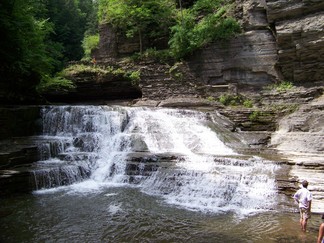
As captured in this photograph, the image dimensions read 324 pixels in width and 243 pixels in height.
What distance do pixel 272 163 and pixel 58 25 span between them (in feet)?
108

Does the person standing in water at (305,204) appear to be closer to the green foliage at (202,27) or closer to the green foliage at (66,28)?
the green foliage at (202,27)

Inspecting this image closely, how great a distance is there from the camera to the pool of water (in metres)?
6.87

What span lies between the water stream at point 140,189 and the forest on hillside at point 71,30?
2501 millimetres

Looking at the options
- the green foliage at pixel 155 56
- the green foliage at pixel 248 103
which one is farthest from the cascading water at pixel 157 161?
the green foliage at pixel 155 56

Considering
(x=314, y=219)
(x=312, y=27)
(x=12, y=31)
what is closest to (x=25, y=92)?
(x=12, y=31)

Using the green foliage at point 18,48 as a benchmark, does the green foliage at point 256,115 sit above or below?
below

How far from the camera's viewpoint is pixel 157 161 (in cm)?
1207

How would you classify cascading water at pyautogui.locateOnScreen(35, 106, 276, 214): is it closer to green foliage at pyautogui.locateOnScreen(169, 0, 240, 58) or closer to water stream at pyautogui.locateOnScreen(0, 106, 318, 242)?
water stream at pyautogui.locateOnScreen(0, 106, 318, 242)

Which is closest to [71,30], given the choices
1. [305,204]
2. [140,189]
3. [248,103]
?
[248,103]

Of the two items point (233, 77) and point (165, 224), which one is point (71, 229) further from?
point (233, 77)

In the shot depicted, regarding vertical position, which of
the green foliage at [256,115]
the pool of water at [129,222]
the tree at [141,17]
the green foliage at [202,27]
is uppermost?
the tree at [141,17]

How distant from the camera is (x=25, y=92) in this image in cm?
1675

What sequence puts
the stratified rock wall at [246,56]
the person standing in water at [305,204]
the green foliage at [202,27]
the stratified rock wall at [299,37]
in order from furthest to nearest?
the green foliage at [202,27] < the stratified rock wall at [246,56] < the stratified rock wall at [299,37] < the person standing in water at [305,204]

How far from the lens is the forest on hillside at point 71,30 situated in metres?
14.8
